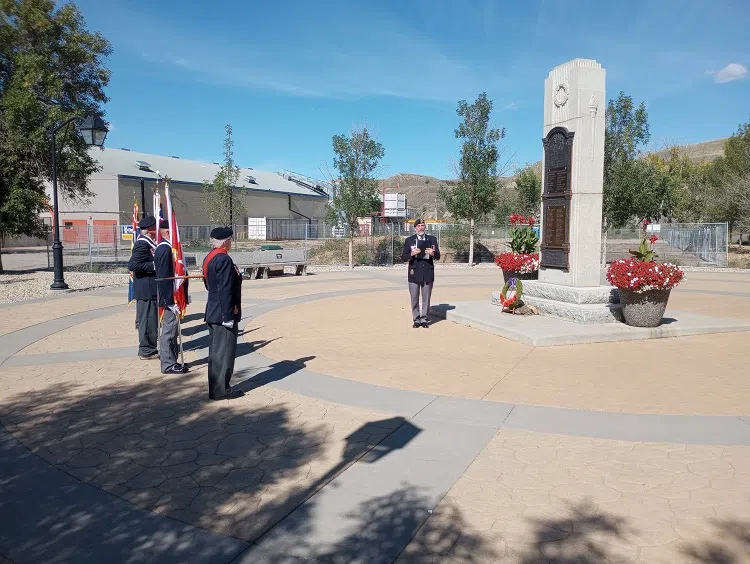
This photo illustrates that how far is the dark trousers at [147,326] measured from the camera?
7812 millimetres

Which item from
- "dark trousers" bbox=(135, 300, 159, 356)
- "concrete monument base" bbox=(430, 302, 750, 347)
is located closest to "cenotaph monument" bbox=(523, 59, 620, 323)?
"concrete monument base" bbox=(430, 302, 750, 347)

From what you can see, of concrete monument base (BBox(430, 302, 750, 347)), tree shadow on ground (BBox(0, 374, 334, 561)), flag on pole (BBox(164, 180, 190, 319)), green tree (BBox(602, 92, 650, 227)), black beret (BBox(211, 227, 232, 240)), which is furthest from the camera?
green tree (BBox(602, 92, 650, 227))

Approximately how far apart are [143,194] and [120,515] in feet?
143

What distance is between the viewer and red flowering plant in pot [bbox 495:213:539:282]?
11953mm

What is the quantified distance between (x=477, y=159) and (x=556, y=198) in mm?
15889

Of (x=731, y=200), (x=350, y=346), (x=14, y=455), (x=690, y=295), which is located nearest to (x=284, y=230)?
(x=731, y=200)

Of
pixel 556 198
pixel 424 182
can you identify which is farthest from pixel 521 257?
pixel 424 182

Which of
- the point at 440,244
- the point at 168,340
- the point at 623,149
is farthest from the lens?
the point at 440,244

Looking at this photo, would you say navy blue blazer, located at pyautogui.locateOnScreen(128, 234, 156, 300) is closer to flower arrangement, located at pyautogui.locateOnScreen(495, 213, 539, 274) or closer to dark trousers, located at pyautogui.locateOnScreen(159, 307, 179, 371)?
dark trousers, located at pyautogui.locateOnScreen(159, 307, 179, 371)

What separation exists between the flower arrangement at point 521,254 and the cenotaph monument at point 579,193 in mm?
1334

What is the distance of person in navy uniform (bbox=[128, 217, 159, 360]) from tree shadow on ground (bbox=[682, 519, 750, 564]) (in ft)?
22.4

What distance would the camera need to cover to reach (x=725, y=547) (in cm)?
321

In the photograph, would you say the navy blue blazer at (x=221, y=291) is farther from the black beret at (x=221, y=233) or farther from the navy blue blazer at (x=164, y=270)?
the navy blue blazer at (x=164, y=270)

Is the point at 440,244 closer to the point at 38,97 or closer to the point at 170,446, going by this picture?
the point at 38,97
